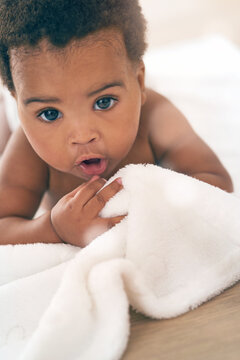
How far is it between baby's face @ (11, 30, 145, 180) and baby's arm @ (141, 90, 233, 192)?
18 centimetres

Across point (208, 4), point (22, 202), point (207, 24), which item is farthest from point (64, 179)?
point (208, 4)

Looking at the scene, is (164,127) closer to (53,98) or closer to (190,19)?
(53,98)

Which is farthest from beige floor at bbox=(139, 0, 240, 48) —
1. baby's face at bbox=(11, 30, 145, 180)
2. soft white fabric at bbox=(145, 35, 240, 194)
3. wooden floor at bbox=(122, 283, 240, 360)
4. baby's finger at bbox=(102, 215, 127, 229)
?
wooden floor at bbox=(122, 283, 240, 360)

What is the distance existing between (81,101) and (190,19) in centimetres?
166

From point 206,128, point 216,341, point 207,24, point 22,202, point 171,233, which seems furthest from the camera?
point 207,24

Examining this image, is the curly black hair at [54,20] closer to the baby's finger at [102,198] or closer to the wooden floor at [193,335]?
the baby's finger at [102,198]

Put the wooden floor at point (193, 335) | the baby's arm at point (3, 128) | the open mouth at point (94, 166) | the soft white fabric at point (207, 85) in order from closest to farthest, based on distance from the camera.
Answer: the wooden floor at point (193, 335), the open mouth at point (94, 166), the soft white fabric at point (207, 85), the baby's arm at point (3, 128)

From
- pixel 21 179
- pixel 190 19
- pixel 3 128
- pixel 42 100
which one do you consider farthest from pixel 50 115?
pixel 190 19

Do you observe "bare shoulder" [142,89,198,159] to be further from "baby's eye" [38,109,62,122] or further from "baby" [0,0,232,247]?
Answer: "baby's eye" [38,109,62,122]

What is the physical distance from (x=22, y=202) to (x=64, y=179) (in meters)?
0.10

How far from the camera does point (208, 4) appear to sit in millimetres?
2119

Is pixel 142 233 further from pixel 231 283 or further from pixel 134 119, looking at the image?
pixel 134 119

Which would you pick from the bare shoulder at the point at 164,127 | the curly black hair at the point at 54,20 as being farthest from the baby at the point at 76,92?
the bare shoulder at the point at 164,127

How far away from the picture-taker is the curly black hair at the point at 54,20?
1.76 feet
